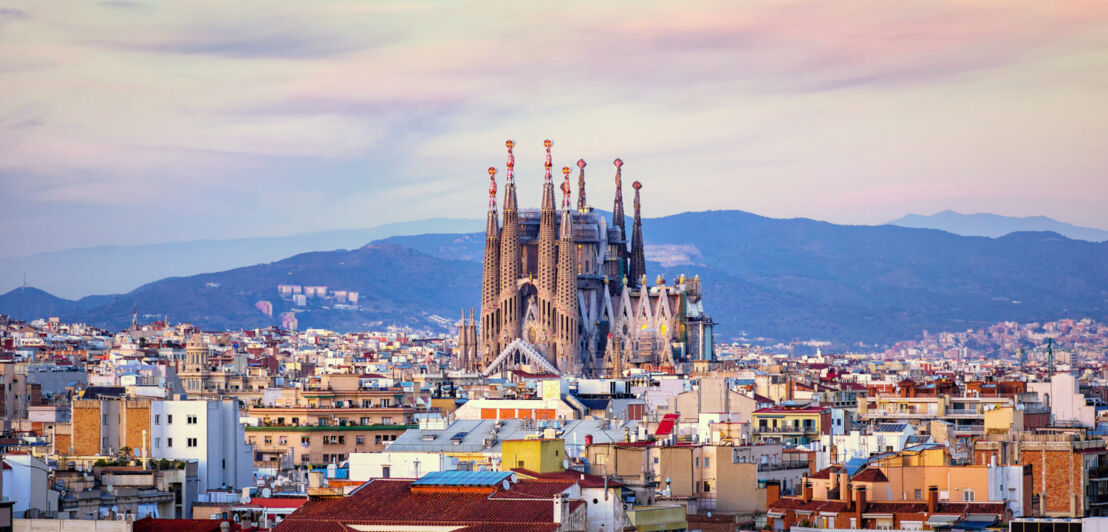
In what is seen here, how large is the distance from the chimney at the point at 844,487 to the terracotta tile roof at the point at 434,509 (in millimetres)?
7881

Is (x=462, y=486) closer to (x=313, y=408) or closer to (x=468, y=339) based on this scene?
(x=313, y=408)

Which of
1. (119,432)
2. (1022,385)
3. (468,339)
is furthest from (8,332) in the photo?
(119,432)

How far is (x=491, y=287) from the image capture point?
164250 mm

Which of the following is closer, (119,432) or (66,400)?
(119,432)

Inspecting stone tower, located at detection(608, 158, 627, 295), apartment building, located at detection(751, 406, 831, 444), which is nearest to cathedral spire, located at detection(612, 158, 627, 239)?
stone tower, located at detection(608, 158, 627, 295)

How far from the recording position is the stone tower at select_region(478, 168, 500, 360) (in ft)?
529

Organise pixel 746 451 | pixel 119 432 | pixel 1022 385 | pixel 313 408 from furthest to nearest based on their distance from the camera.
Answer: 1. pixel 1022 385
2. pixel 313 408
3. pixel 119 432
4. pixel 746 451

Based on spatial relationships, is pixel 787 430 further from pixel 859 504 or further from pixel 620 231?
pixel 620 231

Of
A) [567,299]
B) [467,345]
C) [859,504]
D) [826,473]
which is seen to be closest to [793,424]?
[826,473]

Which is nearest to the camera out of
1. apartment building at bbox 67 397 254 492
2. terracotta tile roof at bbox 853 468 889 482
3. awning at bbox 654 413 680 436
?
terracotta tile roof at bbox 853 468 889 482

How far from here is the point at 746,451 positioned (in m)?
48.1

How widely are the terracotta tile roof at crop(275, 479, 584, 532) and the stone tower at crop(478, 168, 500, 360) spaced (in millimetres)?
125155

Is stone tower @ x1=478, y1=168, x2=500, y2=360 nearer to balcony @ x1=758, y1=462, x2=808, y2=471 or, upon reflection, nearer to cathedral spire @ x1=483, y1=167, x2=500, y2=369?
cathedral spire @ x1=483, y1=167, x2=500, y2=369

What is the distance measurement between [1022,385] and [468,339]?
7441 centimetres
